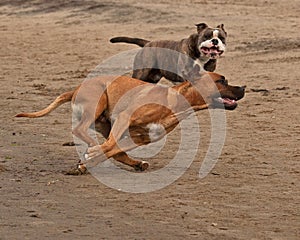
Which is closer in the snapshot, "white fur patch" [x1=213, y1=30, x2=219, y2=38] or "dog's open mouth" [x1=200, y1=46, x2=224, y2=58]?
"dog's open mouth" [x1=200, y1=46, x2=224, y2=58]

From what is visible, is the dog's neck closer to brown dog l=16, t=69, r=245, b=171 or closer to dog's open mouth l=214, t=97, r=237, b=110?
brown dog l=16, t=69, r=245, b=171

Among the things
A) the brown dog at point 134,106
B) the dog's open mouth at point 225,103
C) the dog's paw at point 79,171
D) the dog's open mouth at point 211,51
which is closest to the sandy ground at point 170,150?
the dog's paw at point 79,171

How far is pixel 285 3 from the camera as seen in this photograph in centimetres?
2072

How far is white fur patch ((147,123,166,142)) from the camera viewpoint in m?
8.77

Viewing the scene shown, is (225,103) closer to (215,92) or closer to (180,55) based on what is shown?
(215,92)

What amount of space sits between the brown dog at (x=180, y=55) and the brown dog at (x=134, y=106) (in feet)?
8.11

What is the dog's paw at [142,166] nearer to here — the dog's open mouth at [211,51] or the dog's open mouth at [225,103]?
the dog's open mouth at [225,103]

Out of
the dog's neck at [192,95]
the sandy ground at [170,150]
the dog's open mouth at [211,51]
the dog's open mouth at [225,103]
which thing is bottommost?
the sandy ground at [170,150]

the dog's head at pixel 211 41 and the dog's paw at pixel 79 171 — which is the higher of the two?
the dog's head at pixel 211 41

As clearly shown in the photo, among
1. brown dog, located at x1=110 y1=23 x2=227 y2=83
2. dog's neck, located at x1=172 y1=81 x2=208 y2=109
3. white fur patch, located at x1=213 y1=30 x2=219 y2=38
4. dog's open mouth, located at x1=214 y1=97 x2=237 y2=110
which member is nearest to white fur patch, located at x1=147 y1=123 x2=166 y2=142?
dog's neck, located at x1=172 y1=81 x2=208 y2=109

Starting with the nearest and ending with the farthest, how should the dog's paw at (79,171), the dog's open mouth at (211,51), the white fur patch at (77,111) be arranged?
the dog's paw at (79,171)
the white fur patch at (77,111)
the dog's open mouth at (211,51)

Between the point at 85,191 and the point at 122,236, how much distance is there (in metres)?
1.46

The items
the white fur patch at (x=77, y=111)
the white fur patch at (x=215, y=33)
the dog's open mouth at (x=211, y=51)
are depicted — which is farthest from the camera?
the white fur patch at (x=215, y=33)

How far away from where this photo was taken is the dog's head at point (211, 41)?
38.3ft
